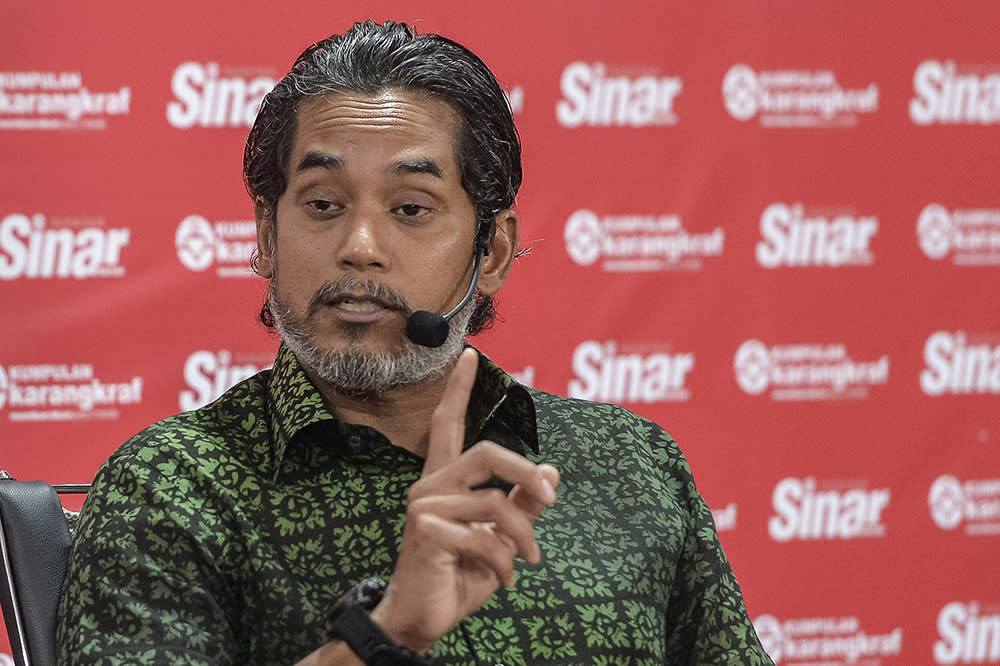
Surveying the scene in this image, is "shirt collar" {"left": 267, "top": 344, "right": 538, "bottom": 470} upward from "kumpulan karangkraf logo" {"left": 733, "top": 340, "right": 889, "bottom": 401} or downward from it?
upward

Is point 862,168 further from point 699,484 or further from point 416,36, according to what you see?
point 416,36

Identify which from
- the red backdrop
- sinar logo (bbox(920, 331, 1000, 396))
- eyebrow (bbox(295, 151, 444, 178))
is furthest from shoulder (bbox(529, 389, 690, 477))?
sinar logo (bbox(920, 331, 1000, 396))

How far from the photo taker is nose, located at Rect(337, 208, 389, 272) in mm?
1613

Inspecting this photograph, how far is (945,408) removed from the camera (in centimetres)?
346

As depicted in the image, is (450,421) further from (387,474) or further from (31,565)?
(31,565)

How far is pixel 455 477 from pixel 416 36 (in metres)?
0.84

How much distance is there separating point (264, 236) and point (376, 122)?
27 cm

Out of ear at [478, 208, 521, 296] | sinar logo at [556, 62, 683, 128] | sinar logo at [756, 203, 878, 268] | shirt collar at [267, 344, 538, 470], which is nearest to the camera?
shirt collar at [267, 344, 538, 470]

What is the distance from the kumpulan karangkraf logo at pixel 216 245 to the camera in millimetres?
3074

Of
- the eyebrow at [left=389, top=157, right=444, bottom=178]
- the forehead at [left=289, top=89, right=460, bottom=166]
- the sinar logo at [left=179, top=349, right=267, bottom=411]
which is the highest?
the forehead at [left=289, top=89, right=460, bottom=166]

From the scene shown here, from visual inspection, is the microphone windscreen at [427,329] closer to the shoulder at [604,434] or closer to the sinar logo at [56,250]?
the shoulder at [604,434]

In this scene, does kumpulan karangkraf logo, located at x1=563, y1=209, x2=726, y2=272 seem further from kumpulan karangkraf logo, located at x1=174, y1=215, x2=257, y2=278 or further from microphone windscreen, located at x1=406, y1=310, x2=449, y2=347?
microphone windscreen, located at x1=406, y1=310, x2=449, y2=347

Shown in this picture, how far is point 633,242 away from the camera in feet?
10.8

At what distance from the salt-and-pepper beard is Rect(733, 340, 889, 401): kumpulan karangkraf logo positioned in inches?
71.6
